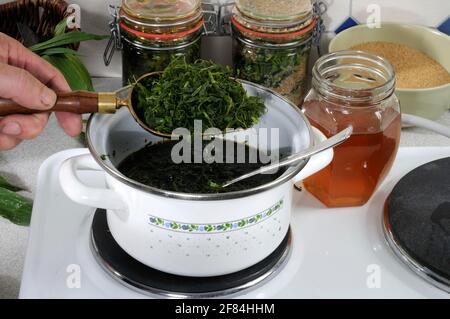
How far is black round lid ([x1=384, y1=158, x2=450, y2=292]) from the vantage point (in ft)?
2.68

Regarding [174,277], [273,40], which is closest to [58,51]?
[273,40]

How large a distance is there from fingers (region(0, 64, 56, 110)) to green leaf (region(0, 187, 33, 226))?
194mm

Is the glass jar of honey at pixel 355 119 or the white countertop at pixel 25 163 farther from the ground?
the glass jar of honey at pixel 355 119

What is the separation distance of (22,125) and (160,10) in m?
0.29

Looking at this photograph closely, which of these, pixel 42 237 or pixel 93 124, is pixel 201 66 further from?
pixel 42 237

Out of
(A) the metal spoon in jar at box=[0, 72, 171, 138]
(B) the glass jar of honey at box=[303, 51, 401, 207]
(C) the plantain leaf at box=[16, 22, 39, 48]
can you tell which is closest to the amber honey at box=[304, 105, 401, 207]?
(B) the glass jar of honey at box=[303, 51, 401, 207]

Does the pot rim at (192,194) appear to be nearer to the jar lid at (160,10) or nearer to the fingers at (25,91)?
the fingers at (25,91)

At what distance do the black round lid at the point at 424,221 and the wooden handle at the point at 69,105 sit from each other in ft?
1.32

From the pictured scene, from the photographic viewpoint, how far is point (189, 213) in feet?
2.35

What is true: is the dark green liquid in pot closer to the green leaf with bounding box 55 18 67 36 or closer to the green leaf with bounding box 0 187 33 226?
the green leaf with bounding box 0 187 33 226

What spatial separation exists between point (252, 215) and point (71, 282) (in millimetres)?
228

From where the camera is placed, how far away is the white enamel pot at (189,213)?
0.71 metres

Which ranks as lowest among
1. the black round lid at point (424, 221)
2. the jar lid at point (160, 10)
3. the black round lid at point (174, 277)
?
the black round lid at point (174, 277)

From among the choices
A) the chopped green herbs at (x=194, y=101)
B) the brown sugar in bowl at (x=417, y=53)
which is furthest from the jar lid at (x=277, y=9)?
the chopped green herbs at (x=194, y=101)
